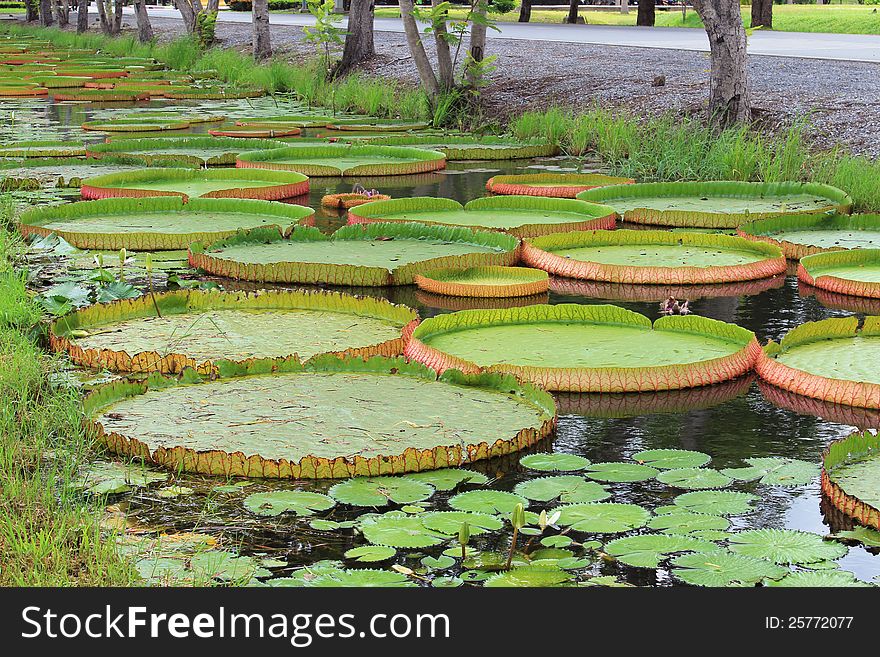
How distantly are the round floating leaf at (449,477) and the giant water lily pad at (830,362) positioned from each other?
133 cm

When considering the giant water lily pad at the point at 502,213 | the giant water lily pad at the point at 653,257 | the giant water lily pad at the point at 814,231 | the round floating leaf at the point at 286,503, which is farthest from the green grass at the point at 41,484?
the giant water lily pad at the point at 814,231

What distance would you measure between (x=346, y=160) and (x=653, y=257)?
15.3 feet

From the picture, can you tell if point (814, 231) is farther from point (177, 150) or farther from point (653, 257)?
point (177, 150)

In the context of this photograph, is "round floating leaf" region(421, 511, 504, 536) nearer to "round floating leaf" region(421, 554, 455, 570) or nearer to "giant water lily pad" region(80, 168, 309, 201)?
"round floating leaf" region(421, 554, 455, 570)

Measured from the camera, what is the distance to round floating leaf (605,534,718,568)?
293cm

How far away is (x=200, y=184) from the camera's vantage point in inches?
344

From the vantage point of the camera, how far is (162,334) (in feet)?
15.9

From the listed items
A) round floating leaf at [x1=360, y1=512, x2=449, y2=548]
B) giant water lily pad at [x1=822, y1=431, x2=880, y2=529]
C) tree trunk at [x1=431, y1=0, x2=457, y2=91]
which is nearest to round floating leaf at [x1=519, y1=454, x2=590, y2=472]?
round floating leaf at [x1=360, y1=512, x2=449, y2=548]

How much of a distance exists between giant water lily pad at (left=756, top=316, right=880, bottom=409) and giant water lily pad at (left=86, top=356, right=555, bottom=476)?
3.11 ft

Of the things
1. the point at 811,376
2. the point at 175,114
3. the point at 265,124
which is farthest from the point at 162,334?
the point at 175,114

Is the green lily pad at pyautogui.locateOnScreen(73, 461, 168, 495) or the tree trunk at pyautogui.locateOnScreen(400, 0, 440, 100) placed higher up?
the tree trunk at pyautogui.locateOnScreen(400, 0, 440, 100)

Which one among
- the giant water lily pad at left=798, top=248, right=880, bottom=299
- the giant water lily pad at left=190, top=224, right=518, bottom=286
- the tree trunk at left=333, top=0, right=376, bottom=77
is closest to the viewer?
the giant water lily pad at left=798, top=248, right=880, bottom=299

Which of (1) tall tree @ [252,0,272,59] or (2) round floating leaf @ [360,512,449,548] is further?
(1) tall tree @ [252,0,272,59]

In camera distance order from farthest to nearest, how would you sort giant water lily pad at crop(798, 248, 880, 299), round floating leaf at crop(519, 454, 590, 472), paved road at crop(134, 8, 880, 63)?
paved road at crop(134, 8, 880, 63) < giant water lily pad at crop(798, 248, 880, 299) < round floating leaf at crop(519, 454, 590, 472)
